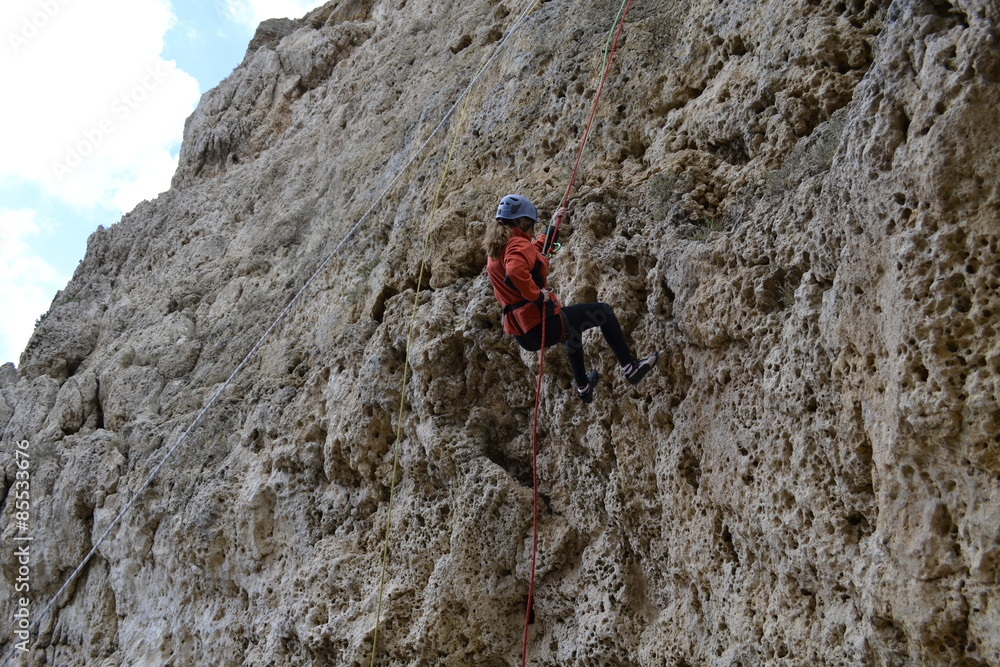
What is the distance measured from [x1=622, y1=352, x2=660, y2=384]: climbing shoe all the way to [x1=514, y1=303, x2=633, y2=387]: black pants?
5 cm

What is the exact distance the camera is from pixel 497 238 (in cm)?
465

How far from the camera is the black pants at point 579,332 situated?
14.1 feet

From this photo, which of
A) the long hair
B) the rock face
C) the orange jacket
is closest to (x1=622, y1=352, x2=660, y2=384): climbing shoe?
the rock face

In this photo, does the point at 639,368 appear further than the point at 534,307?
No

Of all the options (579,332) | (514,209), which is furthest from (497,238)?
(579,332)

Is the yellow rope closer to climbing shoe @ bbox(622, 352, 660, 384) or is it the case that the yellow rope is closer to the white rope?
the white rope

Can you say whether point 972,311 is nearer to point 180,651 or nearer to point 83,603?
point 180,651

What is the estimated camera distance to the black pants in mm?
4285

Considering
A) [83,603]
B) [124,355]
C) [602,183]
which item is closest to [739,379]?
[602,183]

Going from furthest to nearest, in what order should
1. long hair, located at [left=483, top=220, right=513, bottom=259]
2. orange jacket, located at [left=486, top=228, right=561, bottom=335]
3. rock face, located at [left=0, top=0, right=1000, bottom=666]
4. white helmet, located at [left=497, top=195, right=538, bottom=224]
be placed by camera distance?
white helmet, located at [left=497, top=195, right=538, bottom=224]
long hair, located at [left=483, top=220, right=513, bottom=259]
orange jacket, located at [left=486, top=228, right=561, bottom=335]
rock face, located at [left=0, top=0, right=1000, bottom=666]

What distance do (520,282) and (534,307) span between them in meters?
0.22

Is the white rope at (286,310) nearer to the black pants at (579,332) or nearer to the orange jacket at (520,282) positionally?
the orange jacket at (520,282)

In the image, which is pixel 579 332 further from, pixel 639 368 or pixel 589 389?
pixel 639 368

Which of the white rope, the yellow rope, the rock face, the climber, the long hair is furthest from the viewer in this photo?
the white rope
